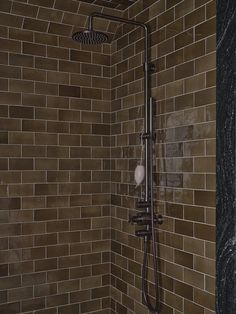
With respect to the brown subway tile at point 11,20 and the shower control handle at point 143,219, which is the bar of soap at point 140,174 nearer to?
the shower control handle at point 143,219

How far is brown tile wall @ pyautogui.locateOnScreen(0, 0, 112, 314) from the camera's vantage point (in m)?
2.13

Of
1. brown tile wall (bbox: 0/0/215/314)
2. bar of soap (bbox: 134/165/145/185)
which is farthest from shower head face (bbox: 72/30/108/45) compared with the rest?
bar of soap (bbox: 134/165/145/185)

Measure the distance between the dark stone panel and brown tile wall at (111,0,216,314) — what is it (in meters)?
0.40

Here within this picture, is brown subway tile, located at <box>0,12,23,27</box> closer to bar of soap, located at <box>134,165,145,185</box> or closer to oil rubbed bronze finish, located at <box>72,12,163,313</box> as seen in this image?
oil rubbed bronze finish, located at <box>72,12,163,313</box>

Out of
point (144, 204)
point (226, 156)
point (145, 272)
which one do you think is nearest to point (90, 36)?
point (144, 204)

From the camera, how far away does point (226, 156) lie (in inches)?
46.5

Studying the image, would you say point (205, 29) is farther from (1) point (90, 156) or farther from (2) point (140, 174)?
(1) point (90, 156)

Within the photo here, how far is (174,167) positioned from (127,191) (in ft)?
1.70

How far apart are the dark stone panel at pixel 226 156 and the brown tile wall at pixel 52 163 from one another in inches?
51.0

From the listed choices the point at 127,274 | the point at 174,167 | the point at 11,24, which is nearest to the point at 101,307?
the point at 127,274

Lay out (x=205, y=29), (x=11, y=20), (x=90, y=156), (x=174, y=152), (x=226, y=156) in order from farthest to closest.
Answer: (x=90, y=156) → (x=11, y=20) → (x=174, y=152) → (x=205, y=29) → (x=226, y=156)

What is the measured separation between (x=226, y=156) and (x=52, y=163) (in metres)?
1.35

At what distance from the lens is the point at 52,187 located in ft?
7.39

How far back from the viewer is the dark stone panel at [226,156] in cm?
116
